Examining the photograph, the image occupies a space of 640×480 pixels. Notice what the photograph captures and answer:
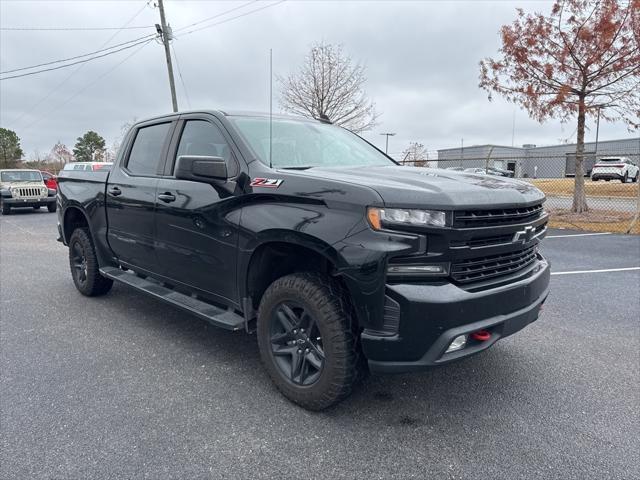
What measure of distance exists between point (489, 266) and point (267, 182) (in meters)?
1.41

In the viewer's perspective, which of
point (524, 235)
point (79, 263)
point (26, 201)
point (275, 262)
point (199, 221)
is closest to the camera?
point (524, 235)

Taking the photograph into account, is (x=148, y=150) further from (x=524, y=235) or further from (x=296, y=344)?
(x=524, y=235)

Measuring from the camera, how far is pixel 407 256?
230 centimetres

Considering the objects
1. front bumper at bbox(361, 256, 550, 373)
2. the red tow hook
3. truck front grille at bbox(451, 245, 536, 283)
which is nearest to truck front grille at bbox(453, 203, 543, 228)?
truck front grille at bbox(451, 245, 536, 283)

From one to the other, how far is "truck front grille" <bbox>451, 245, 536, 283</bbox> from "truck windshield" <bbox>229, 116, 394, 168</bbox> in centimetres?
131

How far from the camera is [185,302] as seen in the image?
3508mm

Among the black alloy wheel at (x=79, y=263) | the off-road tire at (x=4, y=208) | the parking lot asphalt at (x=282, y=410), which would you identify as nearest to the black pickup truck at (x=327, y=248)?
the parking lot asphalt at (x=282, y=410)

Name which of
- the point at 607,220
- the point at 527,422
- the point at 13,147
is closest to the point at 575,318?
the point at 527,422

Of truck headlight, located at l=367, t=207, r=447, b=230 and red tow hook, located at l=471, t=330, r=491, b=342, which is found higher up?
truck headlight, located at l=367, t=207, r=447, b=230

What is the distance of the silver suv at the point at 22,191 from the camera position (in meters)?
15.5

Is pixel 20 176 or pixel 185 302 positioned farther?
pixel 20 176

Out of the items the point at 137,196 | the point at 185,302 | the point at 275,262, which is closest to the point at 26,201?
the point at 137,196

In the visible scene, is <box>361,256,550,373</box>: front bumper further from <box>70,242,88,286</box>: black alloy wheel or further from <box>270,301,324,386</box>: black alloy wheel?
<box>70,242,88,286</box>: black alloy wheel

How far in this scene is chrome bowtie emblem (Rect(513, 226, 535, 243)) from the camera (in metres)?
2.71
